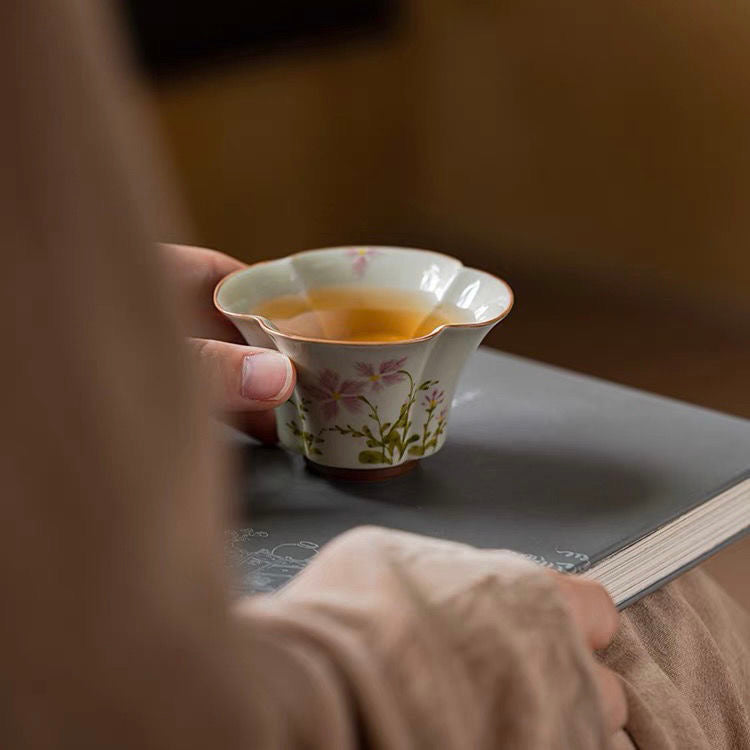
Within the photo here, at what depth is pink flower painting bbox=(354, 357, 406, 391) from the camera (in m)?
0.69

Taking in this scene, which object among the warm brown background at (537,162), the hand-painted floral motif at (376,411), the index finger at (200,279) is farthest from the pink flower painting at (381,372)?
the warm brown background at (537,162)

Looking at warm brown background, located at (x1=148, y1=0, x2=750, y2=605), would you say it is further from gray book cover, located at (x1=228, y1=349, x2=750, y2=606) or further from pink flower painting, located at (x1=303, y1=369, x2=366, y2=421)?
pink flower painting, located at (x1=303, y1=369, x2=366, y2=421)

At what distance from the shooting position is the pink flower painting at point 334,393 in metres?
0.70

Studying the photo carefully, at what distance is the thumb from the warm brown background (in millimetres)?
1684

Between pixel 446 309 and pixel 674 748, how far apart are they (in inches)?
11.8

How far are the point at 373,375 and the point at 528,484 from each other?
0.37ft

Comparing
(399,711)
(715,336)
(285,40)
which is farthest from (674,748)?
(285,40)

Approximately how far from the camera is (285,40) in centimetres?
282

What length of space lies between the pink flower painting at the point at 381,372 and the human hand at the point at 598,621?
194mm

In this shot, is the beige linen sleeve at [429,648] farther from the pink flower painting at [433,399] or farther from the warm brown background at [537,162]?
the warm brown background at [537,162]

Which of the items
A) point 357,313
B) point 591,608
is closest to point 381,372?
point 357,313

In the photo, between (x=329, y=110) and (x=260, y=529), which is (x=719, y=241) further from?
(x=260, y=529)

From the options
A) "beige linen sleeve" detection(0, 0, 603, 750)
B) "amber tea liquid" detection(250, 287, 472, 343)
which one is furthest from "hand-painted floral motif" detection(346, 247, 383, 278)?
"beige linen sleeve" detection(0, 0, 603, 750)

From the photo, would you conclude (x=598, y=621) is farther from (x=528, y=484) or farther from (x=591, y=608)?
(x=528, y=484)
